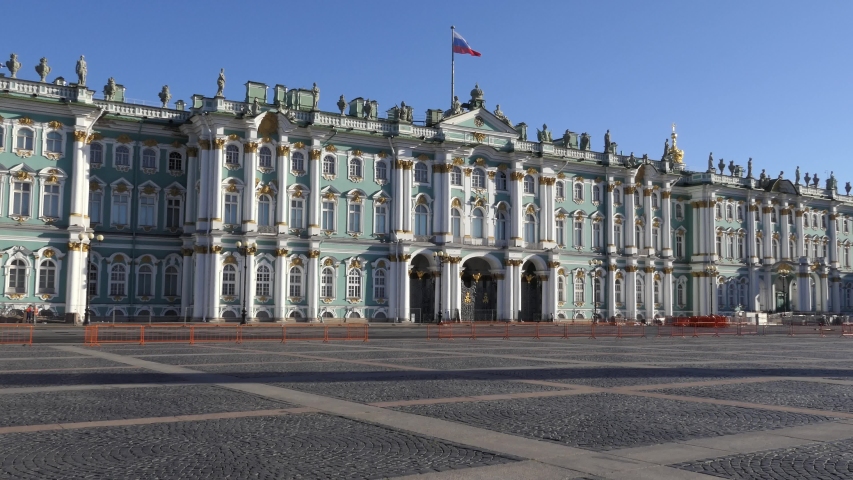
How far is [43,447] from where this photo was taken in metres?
10.5

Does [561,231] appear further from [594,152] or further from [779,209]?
[779,209]

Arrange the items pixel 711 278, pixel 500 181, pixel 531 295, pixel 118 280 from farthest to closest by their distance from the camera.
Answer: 1. pixel 711 278
2. pixel 531 295
3. pixel 500 181
4. pixel 118 280

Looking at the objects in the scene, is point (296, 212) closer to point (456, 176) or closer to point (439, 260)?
point (439, 260)

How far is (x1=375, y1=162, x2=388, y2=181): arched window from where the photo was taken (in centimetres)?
6375

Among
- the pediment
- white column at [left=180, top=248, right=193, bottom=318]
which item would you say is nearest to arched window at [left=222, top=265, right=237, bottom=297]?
white column at [left=180, top=248, right=193, bottom=318]

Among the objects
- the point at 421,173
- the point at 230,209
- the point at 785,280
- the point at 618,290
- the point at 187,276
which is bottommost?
the point at 618,290

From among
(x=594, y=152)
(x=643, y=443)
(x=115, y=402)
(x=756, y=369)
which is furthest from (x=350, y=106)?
(x=643, y=443)

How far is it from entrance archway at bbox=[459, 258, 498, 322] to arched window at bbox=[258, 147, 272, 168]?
17.7 meters

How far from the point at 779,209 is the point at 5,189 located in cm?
7258

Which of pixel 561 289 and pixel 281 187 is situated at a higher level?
pixel 281 187

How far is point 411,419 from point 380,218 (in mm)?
51106

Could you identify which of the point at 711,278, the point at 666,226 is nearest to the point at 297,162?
the point at 666,226

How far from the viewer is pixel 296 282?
6009cm

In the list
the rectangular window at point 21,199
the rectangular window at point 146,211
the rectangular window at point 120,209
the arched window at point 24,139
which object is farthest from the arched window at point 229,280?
the arched window at point 24,139
